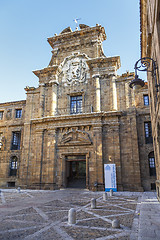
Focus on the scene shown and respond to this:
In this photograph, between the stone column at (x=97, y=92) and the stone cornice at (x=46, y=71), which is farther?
the stone cornice at (x=46, y=71)

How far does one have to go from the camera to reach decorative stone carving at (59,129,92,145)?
64.3 feet

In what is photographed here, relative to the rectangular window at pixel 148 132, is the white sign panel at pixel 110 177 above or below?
below

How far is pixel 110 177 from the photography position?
16.9 metres

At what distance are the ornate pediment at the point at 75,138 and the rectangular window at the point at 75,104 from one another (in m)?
2.69

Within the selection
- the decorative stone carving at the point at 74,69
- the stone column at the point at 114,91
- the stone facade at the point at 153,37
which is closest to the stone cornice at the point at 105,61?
the decorative stone carving at the point at 74,69

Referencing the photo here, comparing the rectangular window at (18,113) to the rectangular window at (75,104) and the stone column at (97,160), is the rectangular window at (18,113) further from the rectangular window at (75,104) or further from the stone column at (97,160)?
the stone column at (97,160)

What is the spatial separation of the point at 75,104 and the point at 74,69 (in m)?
4.50

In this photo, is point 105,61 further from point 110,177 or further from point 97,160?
point 110,177

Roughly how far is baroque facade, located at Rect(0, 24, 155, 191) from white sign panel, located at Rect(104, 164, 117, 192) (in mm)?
1120

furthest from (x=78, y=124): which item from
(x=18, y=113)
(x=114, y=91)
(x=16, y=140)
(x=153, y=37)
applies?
(x=153, y=37)

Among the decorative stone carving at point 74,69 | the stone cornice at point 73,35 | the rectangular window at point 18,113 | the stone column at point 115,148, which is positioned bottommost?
the stone column at point 115,148

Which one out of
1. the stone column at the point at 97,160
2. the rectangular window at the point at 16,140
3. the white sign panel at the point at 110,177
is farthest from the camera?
the rectangular window at the point at 16,140

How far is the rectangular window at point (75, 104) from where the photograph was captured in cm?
2169

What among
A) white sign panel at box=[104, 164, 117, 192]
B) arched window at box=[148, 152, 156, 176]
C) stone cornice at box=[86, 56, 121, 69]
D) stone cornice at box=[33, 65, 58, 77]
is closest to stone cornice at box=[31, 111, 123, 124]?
arched window at box=[148, 152, 156, 176]
